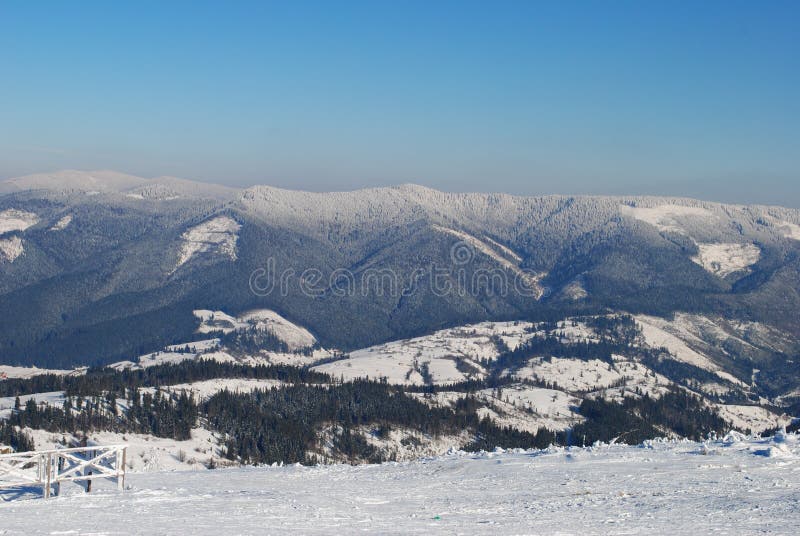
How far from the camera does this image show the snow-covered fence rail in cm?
5444

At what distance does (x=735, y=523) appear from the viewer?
4116 cm

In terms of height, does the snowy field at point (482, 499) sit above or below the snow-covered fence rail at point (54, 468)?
below

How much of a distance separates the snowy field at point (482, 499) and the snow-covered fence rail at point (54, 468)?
4.06 feet

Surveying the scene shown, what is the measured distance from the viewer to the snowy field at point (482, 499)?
4309cm

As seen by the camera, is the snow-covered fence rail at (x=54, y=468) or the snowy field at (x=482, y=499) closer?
the snowy field at (x=482, y=499)

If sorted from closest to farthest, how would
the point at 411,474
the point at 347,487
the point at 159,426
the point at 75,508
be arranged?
the point at 75,508, the point at 347,487, the point at 411,474, the point at 159,426

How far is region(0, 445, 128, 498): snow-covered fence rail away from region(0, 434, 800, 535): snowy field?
1.24 m

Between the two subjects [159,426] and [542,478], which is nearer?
[542,478]

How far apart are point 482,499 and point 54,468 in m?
25.8

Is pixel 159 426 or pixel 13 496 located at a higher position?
pixel 13 496

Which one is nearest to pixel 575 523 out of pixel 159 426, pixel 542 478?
pixel 542 478

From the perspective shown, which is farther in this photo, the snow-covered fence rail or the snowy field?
the snow-covered fence rail

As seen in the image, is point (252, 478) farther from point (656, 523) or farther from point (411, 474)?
point (656, 523)

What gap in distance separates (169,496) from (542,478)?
22.3m
